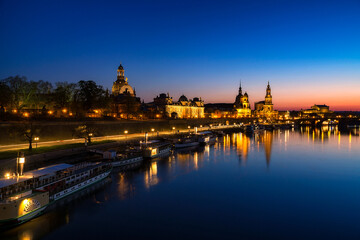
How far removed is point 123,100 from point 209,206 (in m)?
83.1

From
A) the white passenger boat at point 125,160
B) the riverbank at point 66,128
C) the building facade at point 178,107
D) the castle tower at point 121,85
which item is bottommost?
the white passenger boat at point 125,160

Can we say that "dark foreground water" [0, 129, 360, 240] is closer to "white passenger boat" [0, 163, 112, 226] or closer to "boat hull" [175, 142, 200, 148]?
"white passenger boat" [0, 163, 112, 226]

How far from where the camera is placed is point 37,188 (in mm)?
21359

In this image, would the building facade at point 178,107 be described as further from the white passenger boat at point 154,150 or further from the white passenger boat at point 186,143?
the white passenger boat at point 154,150

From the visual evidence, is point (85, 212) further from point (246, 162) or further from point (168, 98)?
point (168, 98)

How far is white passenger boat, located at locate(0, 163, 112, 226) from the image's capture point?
59.5 ft

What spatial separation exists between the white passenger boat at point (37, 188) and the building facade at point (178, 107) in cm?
9077

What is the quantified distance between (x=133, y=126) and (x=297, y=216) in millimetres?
53904

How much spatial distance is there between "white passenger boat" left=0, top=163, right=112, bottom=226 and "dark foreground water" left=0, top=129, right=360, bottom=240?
85 cm

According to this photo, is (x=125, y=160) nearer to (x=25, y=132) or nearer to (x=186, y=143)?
(x=25, y=132)

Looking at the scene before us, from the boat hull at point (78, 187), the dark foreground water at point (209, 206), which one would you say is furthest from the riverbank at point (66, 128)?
the dark foreground water at point (209, 206)

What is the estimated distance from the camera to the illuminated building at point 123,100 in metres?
89.2

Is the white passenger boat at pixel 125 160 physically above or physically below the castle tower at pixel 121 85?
below

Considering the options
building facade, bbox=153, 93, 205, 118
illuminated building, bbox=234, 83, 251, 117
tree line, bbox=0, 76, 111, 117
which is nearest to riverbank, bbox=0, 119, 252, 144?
tree line, bbox=0, 76, 111, 117
